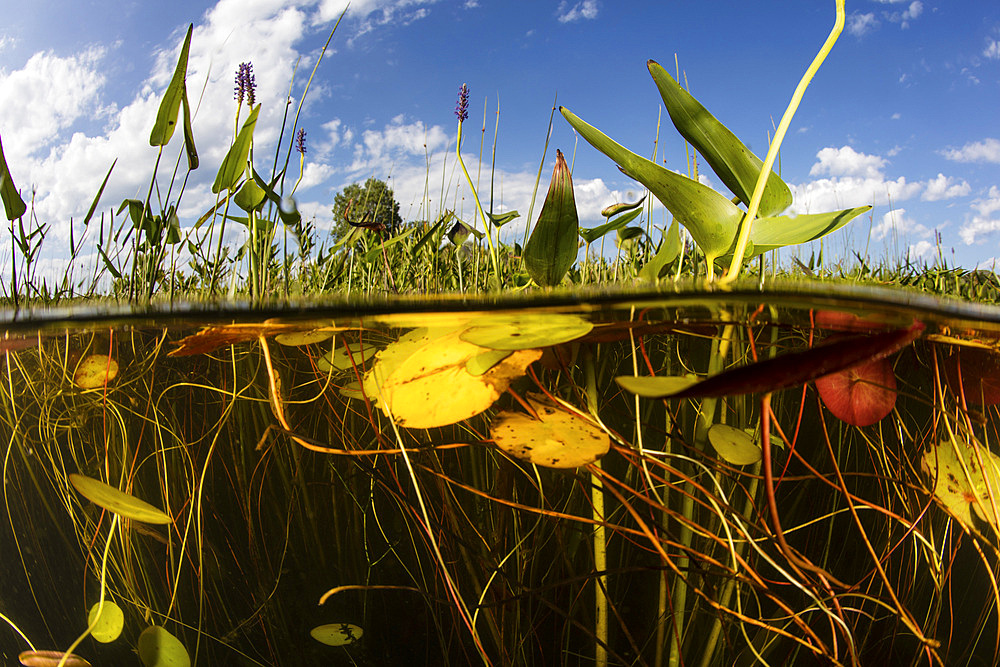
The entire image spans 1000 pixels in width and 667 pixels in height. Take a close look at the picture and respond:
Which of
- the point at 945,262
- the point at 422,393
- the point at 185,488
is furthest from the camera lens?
the point at 945,262

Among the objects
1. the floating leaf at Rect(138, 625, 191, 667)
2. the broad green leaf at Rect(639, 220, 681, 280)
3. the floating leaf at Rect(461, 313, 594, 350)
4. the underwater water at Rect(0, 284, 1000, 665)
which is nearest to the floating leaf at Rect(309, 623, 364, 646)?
the underwater water at Rect(0, 284, 1000, 665)

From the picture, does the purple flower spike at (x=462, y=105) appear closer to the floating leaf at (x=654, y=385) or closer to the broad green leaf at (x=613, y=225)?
the broad green leaf at (x=613, y=225)

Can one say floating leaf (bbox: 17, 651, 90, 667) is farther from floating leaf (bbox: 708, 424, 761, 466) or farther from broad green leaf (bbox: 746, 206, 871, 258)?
broad green leaf (bbox: 746, 206, 871, 258)

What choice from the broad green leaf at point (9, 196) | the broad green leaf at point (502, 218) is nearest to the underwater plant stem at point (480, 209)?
the broad green leaf at point (502, 218)

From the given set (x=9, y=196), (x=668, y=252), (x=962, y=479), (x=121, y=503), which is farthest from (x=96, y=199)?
(x=962, y=479)

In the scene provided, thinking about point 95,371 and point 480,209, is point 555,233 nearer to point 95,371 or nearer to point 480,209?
point 480,209

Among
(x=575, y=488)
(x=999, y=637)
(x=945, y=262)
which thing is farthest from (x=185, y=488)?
(x=945, y=262)

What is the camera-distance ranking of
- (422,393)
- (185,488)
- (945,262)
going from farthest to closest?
(945,262) → (185,488) → (422,393)

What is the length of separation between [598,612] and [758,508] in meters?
0.19

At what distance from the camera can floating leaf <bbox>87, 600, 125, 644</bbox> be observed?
619 mm

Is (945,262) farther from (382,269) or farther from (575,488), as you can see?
(382,269)

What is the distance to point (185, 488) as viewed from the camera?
58 cm

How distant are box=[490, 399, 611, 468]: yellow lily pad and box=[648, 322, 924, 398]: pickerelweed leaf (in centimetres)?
16

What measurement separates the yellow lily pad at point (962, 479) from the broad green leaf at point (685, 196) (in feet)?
1.12
